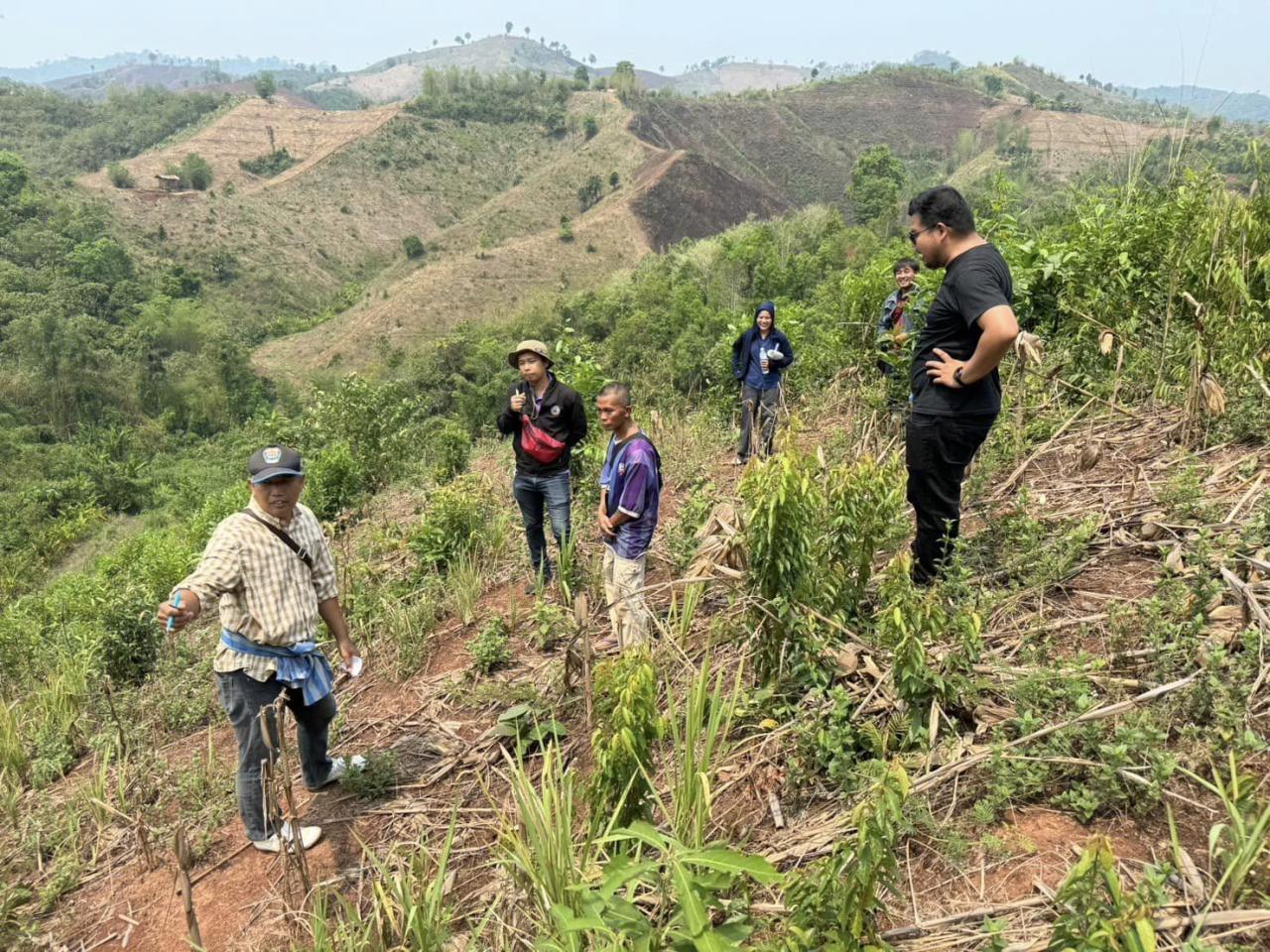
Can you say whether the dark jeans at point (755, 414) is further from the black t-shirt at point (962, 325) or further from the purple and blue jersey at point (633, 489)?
the black t-shirt at point (962, 325)

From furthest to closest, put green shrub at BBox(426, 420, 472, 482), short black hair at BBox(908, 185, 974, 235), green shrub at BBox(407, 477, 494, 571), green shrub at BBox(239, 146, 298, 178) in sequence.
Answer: green shrub at BBox(239, 146, 298, 178), green shrub at BBox(426, 420, 472, 482), green shrub at BBox(407, 477, 494, 571), short black hair at BBox(908, 185, 974, 235)

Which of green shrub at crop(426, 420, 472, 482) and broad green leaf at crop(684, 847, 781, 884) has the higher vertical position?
broad green leaf at crop(684, 847, 781, 884)

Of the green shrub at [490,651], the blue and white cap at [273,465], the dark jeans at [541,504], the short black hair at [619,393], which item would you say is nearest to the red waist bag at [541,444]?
the dark jeans at [541,504]

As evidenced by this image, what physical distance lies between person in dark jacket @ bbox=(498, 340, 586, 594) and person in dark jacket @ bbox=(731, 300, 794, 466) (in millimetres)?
2018

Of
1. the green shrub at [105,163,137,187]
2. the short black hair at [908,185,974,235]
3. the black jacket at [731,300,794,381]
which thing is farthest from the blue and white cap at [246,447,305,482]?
the green shrub at [105,163,137,187]

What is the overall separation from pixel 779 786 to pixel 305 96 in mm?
180675

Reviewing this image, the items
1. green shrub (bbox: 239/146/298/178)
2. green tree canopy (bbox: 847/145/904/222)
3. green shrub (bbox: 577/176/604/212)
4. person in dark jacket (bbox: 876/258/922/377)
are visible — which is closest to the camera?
person in dark jacket (bbox: 876/258/922/377)

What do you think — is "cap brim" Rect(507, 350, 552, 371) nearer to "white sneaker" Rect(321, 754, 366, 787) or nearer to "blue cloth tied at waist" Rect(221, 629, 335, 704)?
"blue cloth tied at waist" Rect(221, 629, 335, 704)

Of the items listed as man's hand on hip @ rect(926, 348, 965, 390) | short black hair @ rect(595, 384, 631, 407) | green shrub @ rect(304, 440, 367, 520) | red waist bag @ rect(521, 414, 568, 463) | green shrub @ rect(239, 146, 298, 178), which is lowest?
green shrub @ rect(304, 440, 367, 520)

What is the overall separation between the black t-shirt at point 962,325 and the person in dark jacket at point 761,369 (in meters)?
2.91

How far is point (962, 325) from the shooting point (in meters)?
2.73

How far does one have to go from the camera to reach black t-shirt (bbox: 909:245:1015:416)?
258cm

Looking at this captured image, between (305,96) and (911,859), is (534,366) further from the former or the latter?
(305,96)

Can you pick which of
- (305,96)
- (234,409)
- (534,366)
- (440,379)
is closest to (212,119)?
(234,409)
